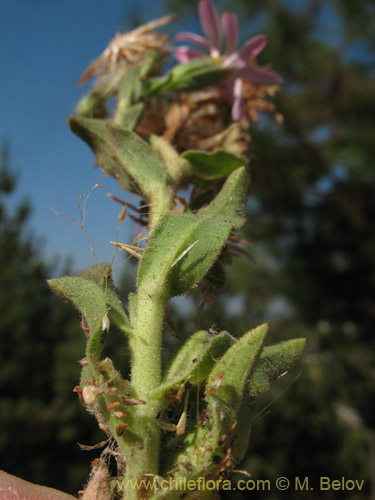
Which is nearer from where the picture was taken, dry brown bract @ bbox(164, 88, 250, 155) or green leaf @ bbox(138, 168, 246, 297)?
green leaf @ bbox(138, 168, 246, 297)

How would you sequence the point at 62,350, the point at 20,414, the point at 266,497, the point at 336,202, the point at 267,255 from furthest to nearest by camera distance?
the point at 267,255
the point at 336,202
the point at 266,497
the point at 62,350
the point at 20,414

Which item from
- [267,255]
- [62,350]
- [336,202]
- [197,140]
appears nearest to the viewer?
[197,140]

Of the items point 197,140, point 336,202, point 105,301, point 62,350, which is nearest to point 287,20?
point 336,202

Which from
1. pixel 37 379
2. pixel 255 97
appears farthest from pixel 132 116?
pixel 37 379

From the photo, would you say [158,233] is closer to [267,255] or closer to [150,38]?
[150,38]

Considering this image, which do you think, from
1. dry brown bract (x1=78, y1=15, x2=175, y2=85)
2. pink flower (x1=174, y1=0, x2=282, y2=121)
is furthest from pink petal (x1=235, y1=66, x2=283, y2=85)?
dry brown bract (x1=78, y1=15, x2=175, y2=85)

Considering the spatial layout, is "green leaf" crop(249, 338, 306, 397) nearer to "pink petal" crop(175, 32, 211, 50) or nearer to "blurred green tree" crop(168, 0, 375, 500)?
"pink petal" crop(175, 32, 211, 50)

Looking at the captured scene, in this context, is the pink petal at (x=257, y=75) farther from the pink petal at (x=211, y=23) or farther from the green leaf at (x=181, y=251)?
the green leaf at (x=181, y=251)
